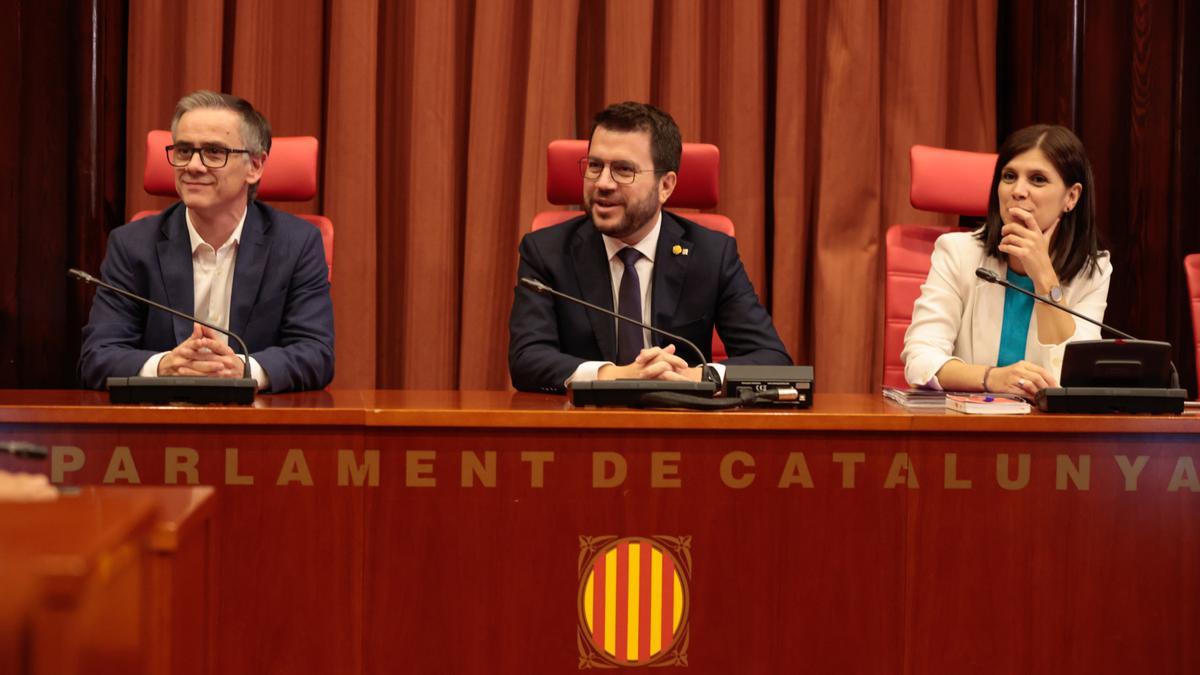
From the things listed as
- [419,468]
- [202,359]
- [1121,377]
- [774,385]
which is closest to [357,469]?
[419,468]

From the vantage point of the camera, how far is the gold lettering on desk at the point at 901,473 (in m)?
1.96

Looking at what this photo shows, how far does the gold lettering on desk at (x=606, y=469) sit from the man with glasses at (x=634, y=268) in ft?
2.31

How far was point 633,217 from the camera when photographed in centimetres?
273

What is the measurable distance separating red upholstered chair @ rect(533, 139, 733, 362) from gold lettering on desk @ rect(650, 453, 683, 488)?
3.33ft

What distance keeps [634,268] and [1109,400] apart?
108 centimetres

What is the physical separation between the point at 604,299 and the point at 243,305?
776 mm

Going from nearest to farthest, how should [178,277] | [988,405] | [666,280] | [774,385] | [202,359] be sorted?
[988,405] → [774,385] → [202,359] → [178,277] → [666,280]

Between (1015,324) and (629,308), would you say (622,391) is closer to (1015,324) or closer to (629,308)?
(629,308)

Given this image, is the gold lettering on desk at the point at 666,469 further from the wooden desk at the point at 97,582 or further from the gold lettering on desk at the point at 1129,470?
the wooden desk at the point at 97,582

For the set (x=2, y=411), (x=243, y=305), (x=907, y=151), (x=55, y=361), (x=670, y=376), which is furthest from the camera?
(x=907, y=151)

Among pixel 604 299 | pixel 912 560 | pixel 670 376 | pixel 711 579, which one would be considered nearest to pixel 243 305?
pixel 604 299

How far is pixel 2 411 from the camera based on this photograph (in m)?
1.90

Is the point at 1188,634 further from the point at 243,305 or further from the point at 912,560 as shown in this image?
the point at 243,305

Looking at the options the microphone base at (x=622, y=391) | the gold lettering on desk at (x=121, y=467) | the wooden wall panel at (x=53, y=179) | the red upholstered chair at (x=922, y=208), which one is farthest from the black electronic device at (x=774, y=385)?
the wooden wall panel at (x=53, y=179)
